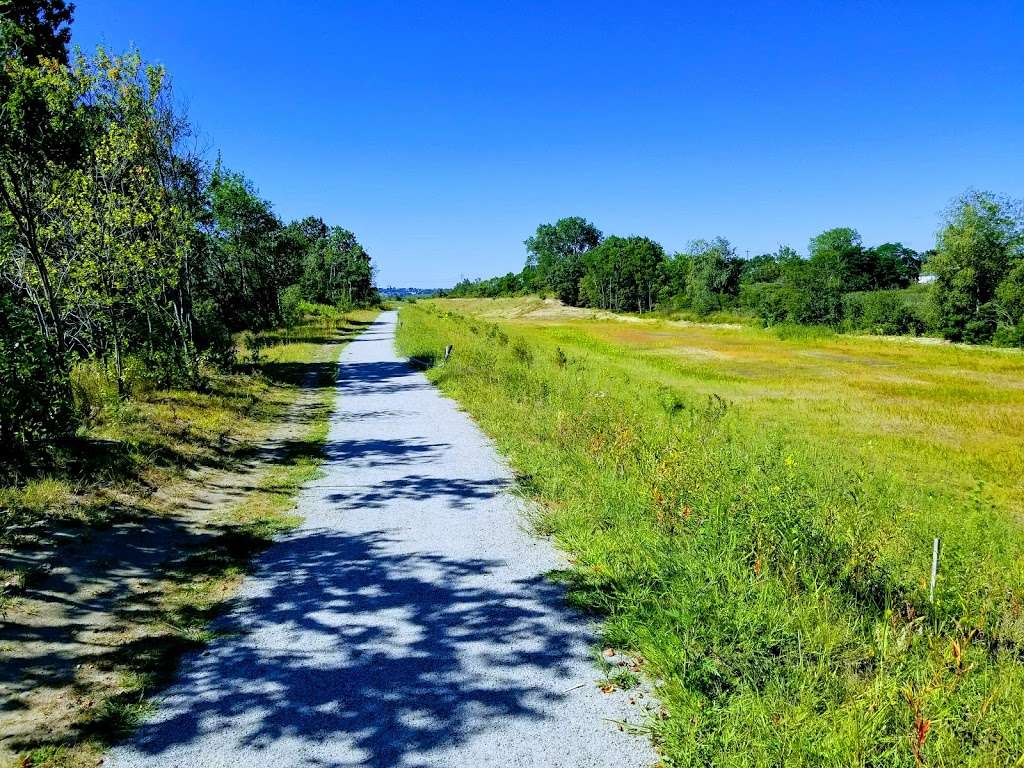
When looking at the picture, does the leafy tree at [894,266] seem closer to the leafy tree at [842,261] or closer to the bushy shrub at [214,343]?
the leafy tree at [842,261]

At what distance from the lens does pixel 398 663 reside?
4.04 metres

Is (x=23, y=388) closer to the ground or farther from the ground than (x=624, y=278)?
closer to the ground

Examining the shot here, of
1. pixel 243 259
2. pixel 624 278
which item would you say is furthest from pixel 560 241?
pixel 243 259

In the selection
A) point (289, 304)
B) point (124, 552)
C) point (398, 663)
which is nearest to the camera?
point (398, 663)

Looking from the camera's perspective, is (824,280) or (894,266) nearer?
(824,280)

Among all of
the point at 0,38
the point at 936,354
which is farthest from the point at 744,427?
the point at 936,354

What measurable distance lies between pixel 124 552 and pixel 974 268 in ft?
197

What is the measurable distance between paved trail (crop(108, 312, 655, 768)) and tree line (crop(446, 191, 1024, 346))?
1942 inches

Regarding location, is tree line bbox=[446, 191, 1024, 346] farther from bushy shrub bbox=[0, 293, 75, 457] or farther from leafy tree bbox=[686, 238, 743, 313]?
bushy shrub bbox=[0, 293, 75, 457]

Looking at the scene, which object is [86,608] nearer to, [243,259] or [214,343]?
[214,343]

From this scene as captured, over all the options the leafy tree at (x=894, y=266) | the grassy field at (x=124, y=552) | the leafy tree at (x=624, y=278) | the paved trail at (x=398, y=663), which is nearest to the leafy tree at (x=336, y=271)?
the leafy tree at (x=624, y=278)

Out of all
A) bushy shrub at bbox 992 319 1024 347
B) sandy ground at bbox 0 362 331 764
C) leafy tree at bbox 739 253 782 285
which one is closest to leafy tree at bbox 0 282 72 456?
sandy ground at bbox 0 362 331 764

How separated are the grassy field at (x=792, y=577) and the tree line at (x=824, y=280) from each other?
144 ft

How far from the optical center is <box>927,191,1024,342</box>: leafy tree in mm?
46062
